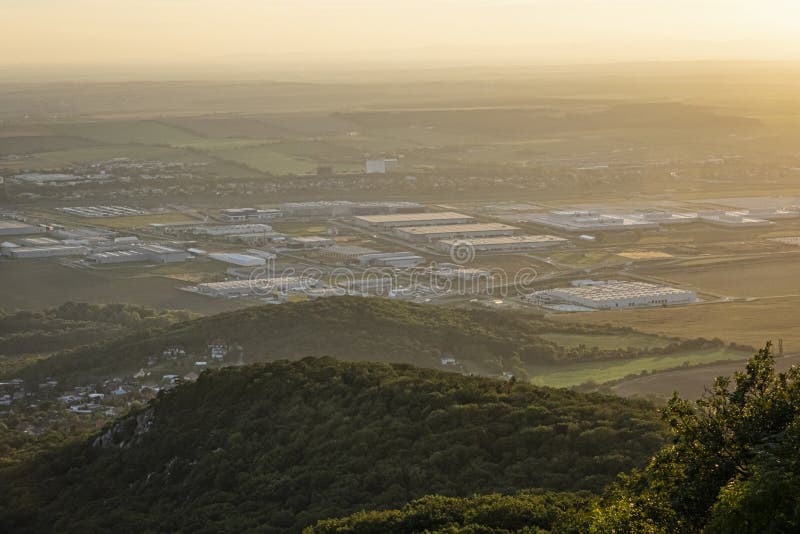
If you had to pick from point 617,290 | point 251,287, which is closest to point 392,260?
point 251,287

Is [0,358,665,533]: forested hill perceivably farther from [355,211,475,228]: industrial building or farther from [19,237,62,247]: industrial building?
[355,211,475,228]: industrial building

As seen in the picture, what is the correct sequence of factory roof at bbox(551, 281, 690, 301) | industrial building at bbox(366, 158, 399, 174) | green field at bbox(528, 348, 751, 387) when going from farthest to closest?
industrial building at bbox(366, 158, 399, 174) < factory roof at bbox(551, 281, 690, 301) < green field at bbox(528, 348, 751, 387)

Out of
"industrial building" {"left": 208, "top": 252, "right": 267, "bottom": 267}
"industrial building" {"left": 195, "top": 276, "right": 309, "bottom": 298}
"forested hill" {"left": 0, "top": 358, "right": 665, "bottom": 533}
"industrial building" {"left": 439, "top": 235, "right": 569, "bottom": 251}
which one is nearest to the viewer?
"forested hill" {"left": 0, "top": 358, "right": 665, "bottom": 533}

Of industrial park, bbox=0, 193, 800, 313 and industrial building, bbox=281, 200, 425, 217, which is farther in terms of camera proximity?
industrial building, bbox=281, 200, 425, 217

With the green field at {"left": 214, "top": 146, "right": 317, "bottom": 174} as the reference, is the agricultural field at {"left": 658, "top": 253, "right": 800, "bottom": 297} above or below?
above

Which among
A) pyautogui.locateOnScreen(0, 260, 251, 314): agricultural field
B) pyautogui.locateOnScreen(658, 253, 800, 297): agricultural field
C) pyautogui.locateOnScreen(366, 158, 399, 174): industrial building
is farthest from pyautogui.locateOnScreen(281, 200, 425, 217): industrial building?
pyautogui.locateOnScreen(658, 253, 800, 297): agricultural field

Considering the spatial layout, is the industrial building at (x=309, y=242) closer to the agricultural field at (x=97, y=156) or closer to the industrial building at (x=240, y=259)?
the industrial building at (x=240, y=259)

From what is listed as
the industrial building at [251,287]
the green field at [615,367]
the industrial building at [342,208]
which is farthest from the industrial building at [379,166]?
the green field at [615,367]

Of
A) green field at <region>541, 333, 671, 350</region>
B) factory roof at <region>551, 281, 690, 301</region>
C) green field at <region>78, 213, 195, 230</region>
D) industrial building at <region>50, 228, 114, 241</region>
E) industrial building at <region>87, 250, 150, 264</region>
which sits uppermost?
green field at <region>541, 333, 671, 350</region>
